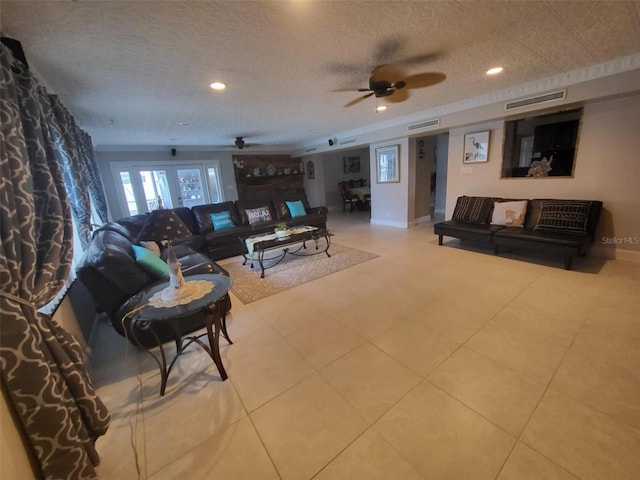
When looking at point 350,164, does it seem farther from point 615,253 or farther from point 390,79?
point 615,253

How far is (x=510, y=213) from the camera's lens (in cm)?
375

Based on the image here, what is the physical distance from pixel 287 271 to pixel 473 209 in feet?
10.6

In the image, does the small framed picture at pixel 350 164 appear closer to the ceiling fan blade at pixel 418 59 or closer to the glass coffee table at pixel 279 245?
the glass coffee table at pixel 279 245

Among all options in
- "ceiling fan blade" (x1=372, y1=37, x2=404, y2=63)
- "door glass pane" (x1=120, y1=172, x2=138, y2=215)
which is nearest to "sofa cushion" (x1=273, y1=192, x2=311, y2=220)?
"ceiling fan blade" (x1=372, y1=37, x2=404, y2=63)

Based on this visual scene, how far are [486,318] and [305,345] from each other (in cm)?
159

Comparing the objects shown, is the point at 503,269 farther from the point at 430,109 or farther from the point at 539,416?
the point at 430,109

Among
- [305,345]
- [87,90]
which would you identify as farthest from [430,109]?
[87,90]

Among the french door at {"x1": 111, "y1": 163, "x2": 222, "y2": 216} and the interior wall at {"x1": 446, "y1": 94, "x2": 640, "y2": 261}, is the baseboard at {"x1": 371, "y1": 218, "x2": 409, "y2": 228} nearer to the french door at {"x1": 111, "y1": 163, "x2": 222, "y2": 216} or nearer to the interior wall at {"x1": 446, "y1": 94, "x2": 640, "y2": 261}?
the interior wall at {"x1": 446, "y1": 94, "x2": 640, "y2": 261}

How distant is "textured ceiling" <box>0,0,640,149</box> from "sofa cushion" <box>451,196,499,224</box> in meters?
1.61

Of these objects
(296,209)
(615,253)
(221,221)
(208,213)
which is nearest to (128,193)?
(208,213)

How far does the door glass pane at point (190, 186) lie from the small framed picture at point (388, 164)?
4852 millimetres

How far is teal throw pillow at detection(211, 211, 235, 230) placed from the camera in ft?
15.4

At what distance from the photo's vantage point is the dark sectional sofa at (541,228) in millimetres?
3000

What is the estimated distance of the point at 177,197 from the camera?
666cm
